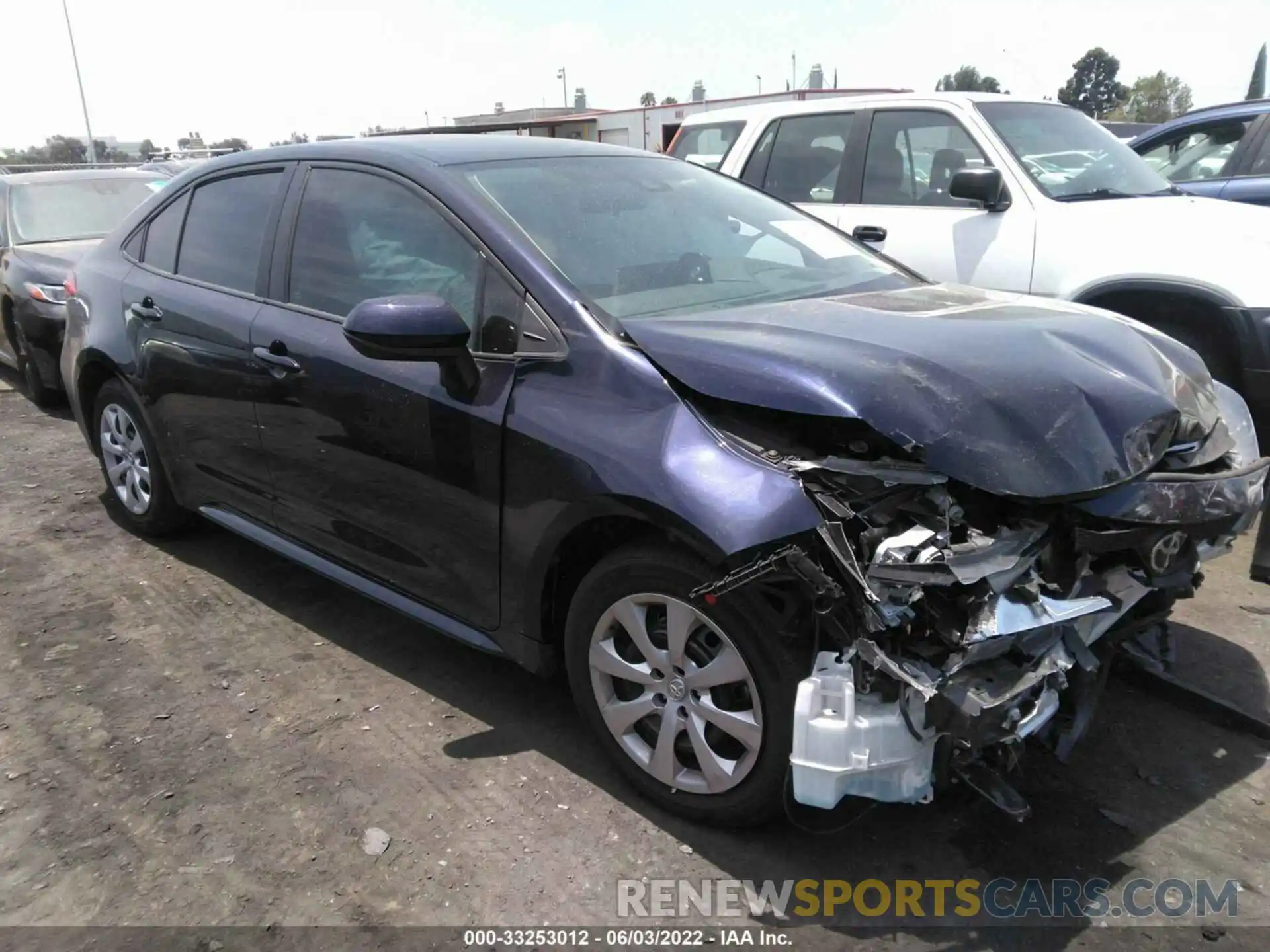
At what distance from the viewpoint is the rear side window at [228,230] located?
12.8 ft

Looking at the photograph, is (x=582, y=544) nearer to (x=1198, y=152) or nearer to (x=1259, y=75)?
(x=1198, y=152)

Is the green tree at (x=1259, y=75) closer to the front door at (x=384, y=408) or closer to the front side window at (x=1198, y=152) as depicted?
the front side window at (x=1198, y=152)

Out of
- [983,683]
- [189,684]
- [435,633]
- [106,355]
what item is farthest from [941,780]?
[106,355]

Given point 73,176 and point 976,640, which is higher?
point 73,176

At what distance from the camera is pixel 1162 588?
2713 millimetres

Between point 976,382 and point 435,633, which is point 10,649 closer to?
point 435,633

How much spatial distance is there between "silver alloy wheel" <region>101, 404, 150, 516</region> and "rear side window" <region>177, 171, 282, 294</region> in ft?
3.00

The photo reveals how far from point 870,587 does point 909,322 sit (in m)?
0.93

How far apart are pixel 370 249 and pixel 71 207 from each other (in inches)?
252

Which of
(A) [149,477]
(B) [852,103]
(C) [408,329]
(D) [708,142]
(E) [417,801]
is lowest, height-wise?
(E) [417,801]

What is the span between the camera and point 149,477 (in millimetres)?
4691

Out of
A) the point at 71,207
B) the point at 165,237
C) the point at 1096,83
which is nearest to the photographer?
the point at 165,237

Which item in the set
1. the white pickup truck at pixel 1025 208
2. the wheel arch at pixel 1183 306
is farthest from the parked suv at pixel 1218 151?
the wheel arch at pixel 1183 306

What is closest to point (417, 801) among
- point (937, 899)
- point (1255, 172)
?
point (937, 899)
